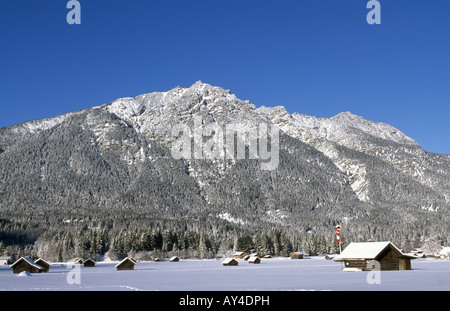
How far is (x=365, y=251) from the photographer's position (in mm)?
60812

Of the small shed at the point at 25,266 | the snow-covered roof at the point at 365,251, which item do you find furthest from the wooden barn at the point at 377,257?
the small shed at the point at 25,266

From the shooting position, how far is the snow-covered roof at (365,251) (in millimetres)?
59259

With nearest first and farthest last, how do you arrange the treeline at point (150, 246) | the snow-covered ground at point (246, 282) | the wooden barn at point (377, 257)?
1. the snow-covered ground at point (246, 282)
2. the wooden barn at point (377, 257)
3. the treeline at point (150, 246)

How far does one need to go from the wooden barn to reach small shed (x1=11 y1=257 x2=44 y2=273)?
1971 inches

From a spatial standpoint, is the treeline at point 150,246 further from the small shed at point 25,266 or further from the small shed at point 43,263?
the small shed at point 25,266

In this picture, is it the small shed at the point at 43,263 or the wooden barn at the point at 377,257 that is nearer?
the wooden barn at the point at 377,257

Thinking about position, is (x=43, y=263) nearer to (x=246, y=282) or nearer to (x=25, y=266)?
(x=25, y=266)

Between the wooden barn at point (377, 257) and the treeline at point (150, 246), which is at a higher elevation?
the wooden barn at point (377, 257)

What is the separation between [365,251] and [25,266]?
181 ft

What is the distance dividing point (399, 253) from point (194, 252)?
9808cm

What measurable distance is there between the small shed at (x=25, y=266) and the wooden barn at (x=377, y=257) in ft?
164

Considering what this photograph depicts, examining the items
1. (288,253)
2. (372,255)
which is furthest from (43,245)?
(372,255)

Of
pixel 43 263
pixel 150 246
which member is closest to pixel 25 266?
pixel 43 263
